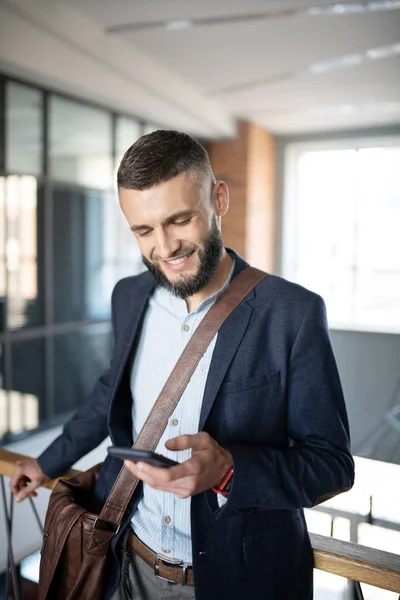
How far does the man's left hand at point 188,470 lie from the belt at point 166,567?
319 millimetres

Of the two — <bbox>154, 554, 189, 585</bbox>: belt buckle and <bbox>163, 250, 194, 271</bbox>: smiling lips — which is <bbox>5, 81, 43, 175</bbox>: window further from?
<bbox>154, 554, 189, 585</bbox>: belt buckle

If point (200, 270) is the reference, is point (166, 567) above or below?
below

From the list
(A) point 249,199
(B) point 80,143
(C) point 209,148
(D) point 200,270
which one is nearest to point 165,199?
(D) point 200,270

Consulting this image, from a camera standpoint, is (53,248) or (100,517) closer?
(100,517)

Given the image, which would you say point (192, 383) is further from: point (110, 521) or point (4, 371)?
point (4, 371)

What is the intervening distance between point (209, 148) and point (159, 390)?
165 inches

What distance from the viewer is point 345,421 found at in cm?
90

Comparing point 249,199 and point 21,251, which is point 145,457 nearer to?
point 21,251

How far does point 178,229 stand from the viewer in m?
0.95

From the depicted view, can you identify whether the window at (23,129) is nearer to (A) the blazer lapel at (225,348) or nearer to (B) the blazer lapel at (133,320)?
(B) the blazer lapel at (133,320)

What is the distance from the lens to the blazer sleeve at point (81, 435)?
1.17 meters

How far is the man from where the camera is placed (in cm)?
85

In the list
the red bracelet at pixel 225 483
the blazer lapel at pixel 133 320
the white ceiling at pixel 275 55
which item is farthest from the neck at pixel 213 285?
the white ceiling at pixel 275 55

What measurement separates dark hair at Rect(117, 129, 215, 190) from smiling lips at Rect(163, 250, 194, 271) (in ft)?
0.46
